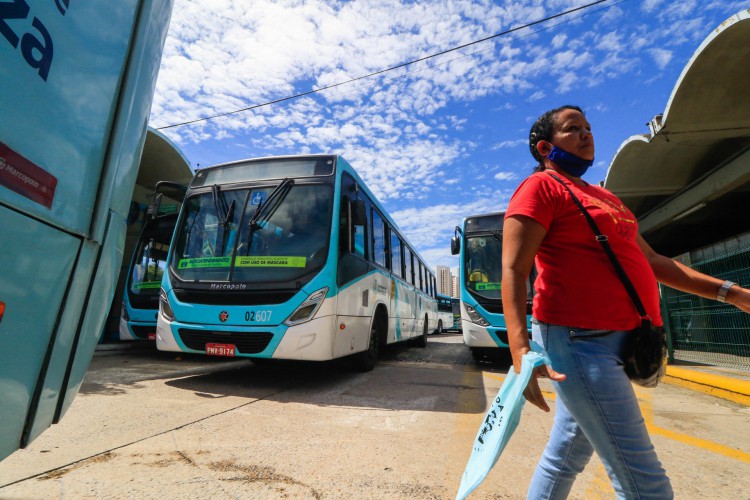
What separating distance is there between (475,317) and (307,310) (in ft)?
13.0

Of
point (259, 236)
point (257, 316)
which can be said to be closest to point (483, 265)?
point (259, 236)

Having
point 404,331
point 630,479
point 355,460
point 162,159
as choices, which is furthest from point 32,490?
point 162,159

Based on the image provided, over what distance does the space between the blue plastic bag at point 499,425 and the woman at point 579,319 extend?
0.19ft

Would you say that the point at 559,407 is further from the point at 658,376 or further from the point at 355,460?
the point at 355,460

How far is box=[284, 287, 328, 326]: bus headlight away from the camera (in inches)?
182

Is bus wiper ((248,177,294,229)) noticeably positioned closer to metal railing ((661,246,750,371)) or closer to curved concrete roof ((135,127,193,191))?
metal railing ((661,246,750,371))

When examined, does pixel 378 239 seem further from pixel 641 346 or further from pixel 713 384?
pixel 641 346

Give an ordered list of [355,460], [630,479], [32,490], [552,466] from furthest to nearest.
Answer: [355,460] → [32,490] → [552,466] → [630,479]

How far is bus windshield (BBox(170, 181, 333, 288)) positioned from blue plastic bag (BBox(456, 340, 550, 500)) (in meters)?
3.74

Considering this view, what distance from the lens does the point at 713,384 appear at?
218 inches

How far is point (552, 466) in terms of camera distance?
1.51 meters

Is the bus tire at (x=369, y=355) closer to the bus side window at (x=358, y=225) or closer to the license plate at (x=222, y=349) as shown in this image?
the bus side window at (x=358, y=225)

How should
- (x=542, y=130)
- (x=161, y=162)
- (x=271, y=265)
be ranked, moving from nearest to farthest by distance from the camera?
(x=542, y=130), (x=271, y=265), (x=161, y=162)

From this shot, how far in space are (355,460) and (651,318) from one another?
2001 millimetres
